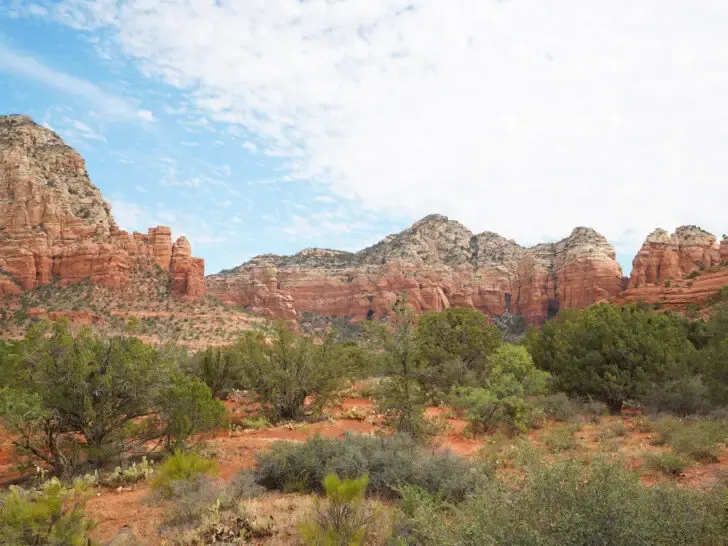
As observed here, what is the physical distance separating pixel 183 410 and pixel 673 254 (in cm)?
7760

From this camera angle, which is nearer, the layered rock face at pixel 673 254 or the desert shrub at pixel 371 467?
the desert shrub at pixel 371 467

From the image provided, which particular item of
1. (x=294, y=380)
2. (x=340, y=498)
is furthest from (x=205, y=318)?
(x=340, y=498)

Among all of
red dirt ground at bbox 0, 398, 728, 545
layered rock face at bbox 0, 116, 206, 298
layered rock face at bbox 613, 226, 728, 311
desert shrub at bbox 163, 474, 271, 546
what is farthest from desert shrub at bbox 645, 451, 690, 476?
layered rock face at bbox 0, 116, 206, 298

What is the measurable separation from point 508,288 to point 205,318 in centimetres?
5789

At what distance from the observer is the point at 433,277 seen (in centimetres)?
8675

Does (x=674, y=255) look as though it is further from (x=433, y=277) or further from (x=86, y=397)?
(x=86, y=397)

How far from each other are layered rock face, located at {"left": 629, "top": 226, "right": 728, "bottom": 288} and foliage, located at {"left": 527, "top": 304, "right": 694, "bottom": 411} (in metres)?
53.6

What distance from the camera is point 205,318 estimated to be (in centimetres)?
5209

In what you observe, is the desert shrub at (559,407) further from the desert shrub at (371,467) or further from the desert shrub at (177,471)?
the desert shrub at (177,471)

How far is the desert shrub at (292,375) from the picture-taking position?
18188 millimetres

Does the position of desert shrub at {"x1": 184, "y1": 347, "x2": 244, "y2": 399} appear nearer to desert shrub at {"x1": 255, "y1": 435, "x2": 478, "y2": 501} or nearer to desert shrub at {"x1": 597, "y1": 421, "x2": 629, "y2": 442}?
desert shrub at {"x1": 255, "y1": 435, "x2": 478, "y2": 501}

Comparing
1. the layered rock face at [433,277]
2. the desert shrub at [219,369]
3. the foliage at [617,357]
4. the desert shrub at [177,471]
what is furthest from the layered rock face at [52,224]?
the desert shrub at [177,471]

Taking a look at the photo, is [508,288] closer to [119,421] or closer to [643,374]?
[643,374]

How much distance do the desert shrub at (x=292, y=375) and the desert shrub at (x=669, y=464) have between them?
12.4 metres
